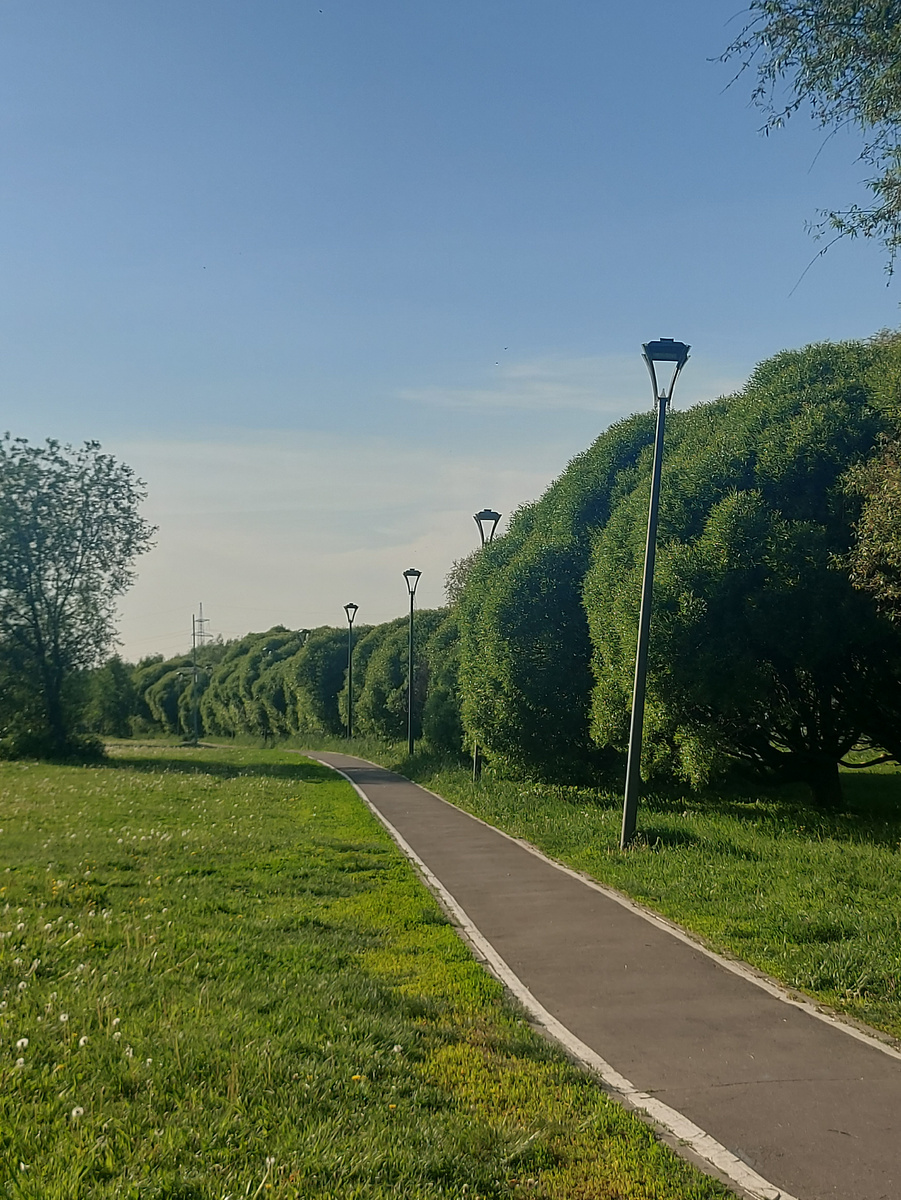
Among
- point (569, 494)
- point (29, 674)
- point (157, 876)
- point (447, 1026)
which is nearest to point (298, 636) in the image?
point (29, 674)

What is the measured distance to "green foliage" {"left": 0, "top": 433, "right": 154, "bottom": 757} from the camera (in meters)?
36.9

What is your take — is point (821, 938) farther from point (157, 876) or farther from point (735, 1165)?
point (157, 876)

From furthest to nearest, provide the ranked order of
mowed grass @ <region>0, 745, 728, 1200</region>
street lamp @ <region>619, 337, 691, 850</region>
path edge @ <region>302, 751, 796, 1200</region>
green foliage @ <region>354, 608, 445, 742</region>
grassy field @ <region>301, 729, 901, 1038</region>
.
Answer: green foliage @ <region>354, 608, 445, 742</region> < street lamp @ <region>619, 337, 691, 850</region> < grassy field @ <region>301, 729, 901, 1038</region> < path edge @ <region>302, 751, 796, 1200</region> < mowed grass @ <region>0, 745, 728, 1200</region>

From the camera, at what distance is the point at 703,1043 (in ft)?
20.8

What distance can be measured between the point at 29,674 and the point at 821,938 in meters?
34.4

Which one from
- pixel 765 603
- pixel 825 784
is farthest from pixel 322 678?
pixel 765 603

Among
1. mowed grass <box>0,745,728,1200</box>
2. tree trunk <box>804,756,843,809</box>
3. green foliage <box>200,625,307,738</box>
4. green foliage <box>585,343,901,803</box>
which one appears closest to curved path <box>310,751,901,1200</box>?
mowed grass <box>0,745,728,1200</box>

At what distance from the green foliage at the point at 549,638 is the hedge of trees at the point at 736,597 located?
5 centimetres

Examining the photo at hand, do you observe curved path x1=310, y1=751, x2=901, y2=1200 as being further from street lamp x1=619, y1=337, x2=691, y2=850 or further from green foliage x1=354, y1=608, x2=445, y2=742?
green foliage x1=354, y1=608, x2=445, y2=742

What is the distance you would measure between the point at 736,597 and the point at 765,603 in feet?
1.54

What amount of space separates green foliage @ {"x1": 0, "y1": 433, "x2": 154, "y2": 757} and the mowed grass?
27.9 metres

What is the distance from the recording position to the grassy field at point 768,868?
25.8ft

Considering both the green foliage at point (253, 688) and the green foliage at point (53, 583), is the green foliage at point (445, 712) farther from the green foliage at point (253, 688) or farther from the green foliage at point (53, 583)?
the green foliage at point (253, 688)

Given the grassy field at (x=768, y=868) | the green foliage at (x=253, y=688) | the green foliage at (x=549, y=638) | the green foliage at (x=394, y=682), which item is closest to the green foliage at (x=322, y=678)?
the green foliage at (x=253, y=688)
